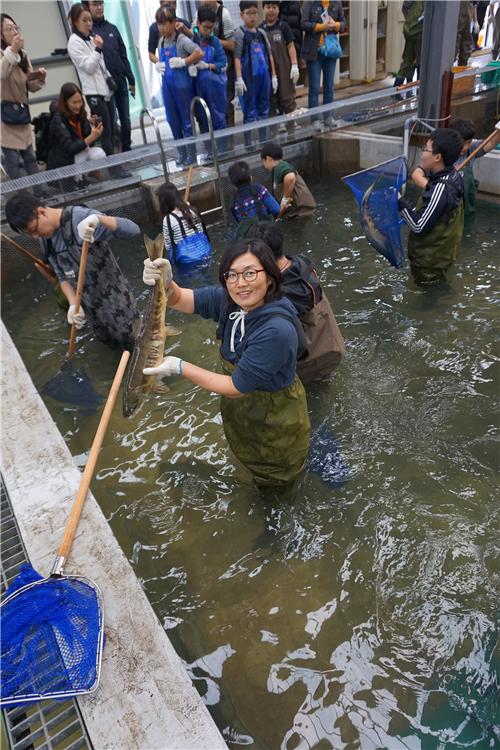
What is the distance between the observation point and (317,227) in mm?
7723

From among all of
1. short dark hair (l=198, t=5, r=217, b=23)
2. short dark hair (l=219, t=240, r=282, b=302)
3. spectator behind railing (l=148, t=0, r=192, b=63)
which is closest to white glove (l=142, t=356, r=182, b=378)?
short dark hair (l=219, t=240, r=282, b=302)

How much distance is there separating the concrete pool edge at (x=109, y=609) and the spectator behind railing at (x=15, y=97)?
6294 mm

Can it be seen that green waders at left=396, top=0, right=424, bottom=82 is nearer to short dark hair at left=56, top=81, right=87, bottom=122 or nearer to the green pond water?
short dark hair at left=56, top=81, right=87, bottom=122

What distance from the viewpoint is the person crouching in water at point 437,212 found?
481 centimetres

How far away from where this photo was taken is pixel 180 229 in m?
5.99

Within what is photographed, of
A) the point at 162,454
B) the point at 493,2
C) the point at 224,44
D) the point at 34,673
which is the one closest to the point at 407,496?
the point at 162,454

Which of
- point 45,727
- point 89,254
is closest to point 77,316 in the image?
point 89,254

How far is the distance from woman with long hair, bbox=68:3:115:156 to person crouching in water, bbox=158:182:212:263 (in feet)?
14.0

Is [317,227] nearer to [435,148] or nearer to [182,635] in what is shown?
[435,148]

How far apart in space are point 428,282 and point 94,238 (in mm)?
3807

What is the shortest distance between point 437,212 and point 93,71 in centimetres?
688

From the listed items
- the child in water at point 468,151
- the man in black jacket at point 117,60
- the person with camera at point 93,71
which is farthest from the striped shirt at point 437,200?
the man in black jacket at point 117,60

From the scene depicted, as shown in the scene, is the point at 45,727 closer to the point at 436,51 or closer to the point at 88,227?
the point at 88,227

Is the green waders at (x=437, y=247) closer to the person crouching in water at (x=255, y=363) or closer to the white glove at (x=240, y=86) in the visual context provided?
the person crouching in water at (x=255, y=363)
